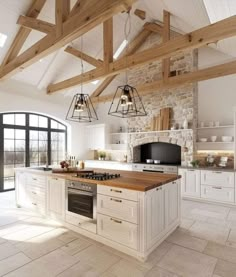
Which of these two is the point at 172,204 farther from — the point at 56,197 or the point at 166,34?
the point at 166,34

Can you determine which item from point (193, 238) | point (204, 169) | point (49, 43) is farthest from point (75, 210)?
point (204, 169)

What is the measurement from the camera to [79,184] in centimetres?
314

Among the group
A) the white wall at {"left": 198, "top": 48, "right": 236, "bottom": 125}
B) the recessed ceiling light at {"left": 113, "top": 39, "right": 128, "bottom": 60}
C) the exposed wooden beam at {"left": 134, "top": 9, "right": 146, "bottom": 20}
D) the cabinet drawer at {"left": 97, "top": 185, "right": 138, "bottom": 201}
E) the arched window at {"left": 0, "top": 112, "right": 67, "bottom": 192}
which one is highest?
the exposed wooden beam at {"left": 134, "top": 9, "right": 146, "bottom": 20}

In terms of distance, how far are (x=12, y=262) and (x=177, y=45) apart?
13.5ft

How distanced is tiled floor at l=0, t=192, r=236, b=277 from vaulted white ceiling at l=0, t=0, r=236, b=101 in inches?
141

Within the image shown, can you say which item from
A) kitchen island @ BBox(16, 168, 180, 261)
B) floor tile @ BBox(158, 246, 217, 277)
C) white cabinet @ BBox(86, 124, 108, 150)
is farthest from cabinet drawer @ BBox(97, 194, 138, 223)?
white cabinet @ BBox(86, 124, 108, 150)

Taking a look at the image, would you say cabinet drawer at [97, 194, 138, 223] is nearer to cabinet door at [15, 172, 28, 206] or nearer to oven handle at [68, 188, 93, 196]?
oven handle at [68, 188, 93, 196]

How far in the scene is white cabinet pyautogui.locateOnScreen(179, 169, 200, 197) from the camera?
5066 mm

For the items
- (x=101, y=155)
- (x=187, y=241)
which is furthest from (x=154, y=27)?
(x=187, y=241)

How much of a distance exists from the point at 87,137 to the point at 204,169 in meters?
4.83

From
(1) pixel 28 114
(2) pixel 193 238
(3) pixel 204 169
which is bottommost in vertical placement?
(2) pixel 193 238

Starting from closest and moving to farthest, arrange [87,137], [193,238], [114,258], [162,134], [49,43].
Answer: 1. [114,258]
2. [193,238]
3. [49,43]
4. [162,134]
5. [87,137]

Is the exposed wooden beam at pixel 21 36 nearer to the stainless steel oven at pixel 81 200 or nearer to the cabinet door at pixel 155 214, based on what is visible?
the stainless steel oven at pixel 81 200

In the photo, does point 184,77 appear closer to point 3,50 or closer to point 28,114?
point 3,50
